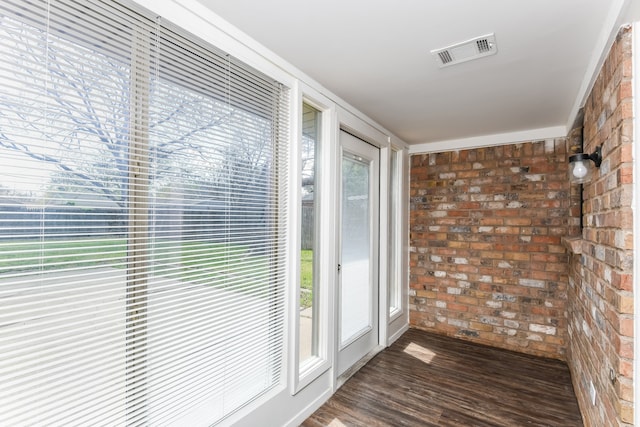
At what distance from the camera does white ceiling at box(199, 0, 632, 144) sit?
148cm

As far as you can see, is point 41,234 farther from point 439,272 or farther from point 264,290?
point 439,272

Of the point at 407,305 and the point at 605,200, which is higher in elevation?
the point at 605,200

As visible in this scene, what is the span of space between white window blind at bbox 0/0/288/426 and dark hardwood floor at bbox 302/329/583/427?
102 cm

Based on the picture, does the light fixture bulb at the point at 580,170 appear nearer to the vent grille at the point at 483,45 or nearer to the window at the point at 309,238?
the vent grille at the point at 483,45

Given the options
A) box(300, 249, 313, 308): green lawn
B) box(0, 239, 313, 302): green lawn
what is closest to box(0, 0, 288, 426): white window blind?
box(0, 239, 313, 302): green lawn

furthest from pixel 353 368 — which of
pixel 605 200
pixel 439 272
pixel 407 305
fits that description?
pixel 605 200

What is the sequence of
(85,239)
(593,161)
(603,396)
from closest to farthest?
(85,239) → (603,396) → (593,161)

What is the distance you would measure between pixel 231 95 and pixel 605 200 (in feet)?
6.66

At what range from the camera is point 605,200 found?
1703mm

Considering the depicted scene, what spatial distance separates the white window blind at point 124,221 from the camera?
1.04 meters

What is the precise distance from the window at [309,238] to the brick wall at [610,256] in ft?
5.48

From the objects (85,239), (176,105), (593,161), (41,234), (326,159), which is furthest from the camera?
(326,159)

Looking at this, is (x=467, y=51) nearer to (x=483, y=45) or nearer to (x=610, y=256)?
(x=483, y=45)

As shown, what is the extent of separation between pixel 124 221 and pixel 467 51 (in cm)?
194
